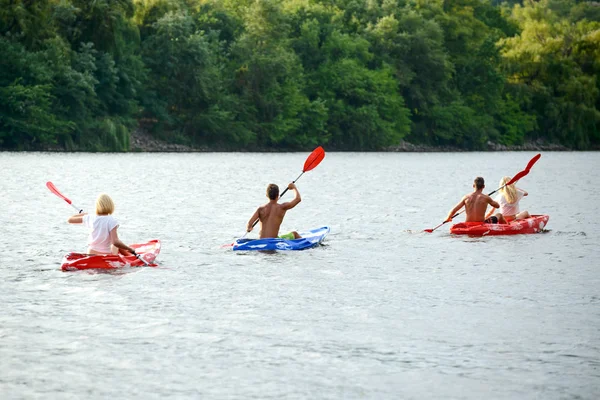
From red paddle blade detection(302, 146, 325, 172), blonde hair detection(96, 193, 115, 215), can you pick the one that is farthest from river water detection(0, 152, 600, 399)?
red paddle blade detection(302, 146, 325, 172)

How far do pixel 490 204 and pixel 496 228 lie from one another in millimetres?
514

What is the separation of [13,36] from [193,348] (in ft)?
177

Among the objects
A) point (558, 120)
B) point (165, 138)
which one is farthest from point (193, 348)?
point (558, 120)

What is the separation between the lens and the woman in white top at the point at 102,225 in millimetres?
15375

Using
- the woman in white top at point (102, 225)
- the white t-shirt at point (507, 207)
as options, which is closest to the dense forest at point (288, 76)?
the white t-shirt at point (507, 207)

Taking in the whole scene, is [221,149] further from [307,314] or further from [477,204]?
[307,314]

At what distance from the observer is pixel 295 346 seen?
36.5ft

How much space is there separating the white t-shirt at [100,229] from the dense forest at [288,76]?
4636 centimetres

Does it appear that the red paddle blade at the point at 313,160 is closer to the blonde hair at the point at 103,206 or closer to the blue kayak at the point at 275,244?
the blue kayak at the point at 275,244

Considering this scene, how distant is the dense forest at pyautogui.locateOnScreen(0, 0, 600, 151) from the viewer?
62.7 m

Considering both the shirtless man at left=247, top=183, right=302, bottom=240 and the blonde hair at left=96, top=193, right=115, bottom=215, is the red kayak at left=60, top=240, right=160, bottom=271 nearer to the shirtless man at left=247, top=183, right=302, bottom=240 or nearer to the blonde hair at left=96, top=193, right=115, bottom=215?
the blonde hair at left=96, top=193, right=115, bottom=215

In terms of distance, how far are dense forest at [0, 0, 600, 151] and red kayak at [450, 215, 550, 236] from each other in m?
42.7

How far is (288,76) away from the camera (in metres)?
80.1

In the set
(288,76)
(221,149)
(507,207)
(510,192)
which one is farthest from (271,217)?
(288,76)
